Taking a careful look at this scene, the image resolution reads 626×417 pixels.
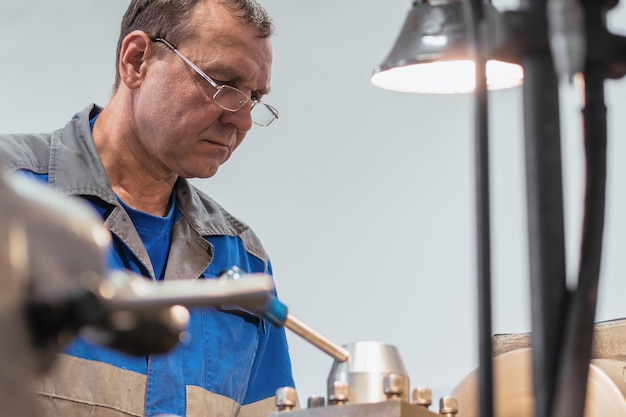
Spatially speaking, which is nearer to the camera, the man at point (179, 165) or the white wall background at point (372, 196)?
the man at point (179, 165)

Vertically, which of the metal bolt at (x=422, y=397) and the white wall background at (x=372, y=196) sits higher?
the white wall background at (x=372, y=196)

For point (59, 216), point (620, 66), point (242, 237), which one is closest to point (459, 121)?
point (242, 237)

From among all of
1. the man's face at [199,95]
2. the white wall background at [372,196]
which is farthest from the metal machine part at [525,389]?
the man's face at [199,95]

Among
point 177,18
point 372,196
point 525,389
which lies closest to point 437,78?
point 525,389

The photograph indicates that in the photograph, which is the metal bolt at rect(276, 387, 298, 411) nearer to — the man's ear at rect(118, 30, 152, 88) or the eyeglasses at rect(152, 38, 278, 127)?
the eyeglasses at rect(152, 38, 278, 127)

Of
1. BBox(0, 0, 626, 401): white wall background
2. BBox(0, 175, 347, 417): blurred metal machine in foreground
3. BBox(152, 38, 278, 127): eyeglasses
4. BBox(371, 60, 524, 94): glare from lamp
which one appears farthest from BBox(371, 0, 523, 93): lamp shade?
BBox(0, 0, 626, 401): white wall background

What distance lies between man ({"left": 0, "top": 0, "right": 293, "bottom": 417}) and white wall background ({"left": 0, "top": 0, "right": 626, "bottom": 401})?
64 cm

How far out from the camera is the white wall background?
9.16 ft

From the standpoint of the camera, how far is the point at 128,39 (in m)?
2.39

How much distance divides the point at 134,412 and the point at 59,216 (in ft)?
5.26

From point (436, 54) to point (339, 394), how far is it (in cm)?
47

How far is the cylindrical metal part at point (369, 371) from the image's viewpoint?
1.38 meters

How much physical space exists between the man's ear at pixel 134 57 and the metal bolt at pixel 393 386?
3.99 feet

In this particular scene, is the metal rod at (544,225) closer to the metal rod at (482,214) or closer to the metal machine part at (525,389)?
the metal rod at (482,214)
